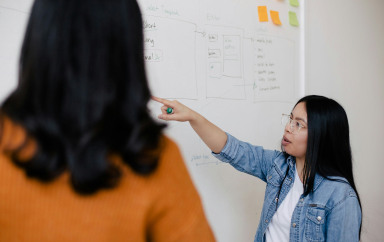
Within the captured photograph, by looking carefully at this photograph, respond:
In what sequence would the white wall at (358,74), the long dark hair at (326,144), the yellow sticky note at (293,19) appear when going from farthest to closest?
the white wall at (358,74), the yellow sticky note at (293,19), the long dark hair at (326,144)

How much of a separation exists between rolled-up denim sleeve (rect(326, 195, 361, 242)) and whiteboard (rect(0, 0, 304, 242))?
20.5 inches

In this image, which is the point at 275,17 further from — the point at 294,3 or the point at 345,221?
the point at 345,221

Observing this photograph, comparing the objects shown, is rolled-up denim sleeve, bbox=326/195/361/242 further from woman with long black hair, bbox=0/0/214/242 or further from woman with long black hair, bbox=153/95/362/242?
woman with long black hair, bbox=0/0/214/242

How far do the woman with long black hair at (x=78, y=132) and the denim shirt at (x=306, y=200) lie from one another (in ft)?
2.55

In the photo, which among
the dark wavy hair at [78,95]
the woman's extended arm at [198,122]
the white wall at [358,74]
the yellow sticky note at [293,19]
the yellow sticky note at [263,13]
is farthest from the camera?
the white wall at [358,74]

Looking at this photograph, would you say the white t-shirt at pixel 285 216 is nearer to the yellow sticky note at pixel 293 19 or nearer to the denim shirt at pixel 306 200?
the denim shirt at pixel 306 200

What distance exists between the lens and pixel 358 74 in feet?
7.77

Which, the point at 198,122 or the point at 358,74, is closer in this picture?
the point at 198,122

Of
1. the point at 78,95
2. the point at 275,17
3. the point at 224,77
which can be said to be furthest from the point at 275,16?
the point at 78,95

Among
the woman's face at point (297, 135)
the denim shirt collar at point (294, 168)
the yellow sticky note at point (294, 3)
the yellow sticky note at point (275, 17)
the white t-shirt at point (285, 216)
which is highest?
the yellow sticky note at point (294, 3)

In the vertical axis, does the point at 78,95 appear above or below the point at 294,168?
above

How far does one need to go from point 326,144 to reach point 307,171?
13 cm

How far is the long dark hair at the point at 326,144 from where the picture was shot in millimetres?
1217

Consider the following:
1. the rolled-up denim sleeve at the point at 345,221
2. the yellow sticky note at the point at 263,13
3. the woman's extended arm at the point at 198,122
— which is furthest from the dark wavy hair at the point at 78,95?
the yellow sticky note at the point at 263,13
